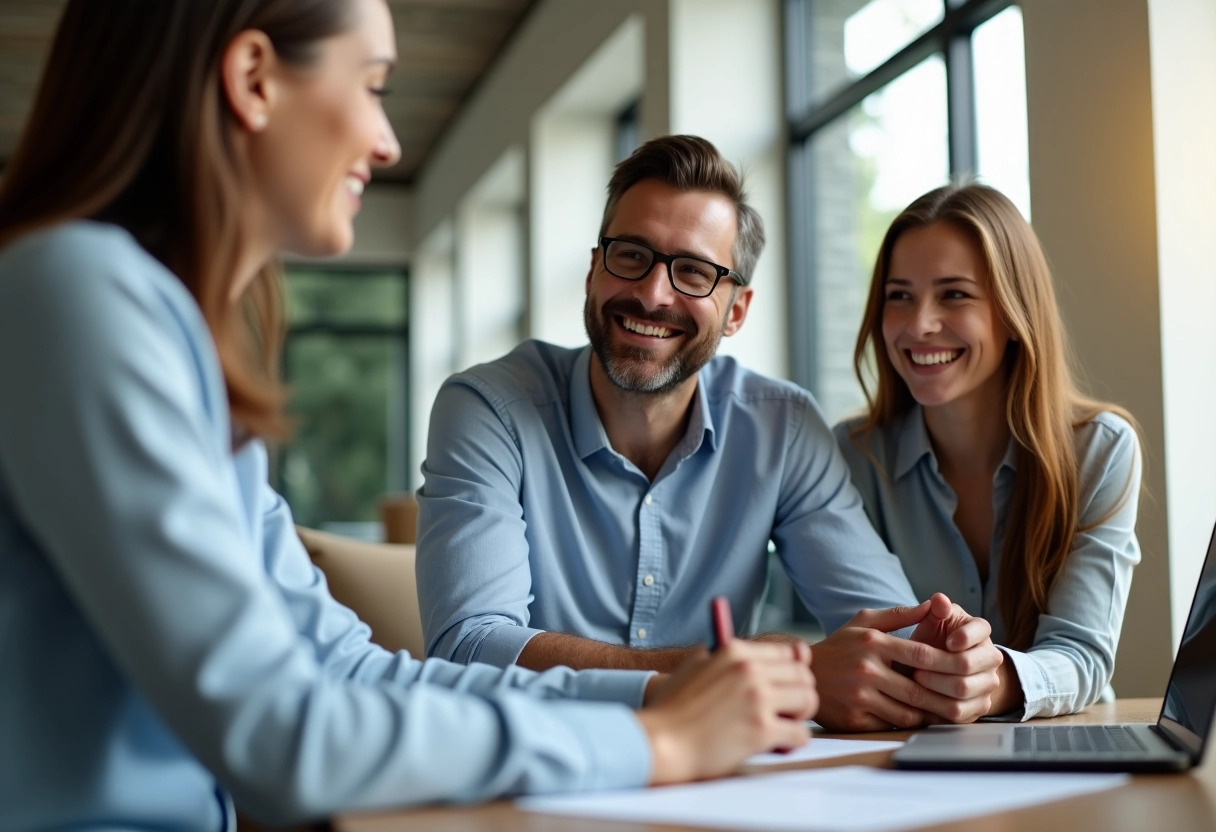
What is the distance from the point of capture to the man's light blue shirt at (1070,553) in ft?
5.33

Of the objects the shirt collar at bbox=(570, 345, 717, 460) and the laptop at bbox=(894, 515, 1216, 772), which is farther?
the shirt collar at bbox=(570, 345, 717, 460)

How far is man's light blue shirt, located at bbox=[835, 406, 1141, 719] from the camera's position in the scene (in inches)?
64.0

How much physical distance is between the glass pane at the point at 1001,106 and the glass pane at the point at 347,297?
6516mm

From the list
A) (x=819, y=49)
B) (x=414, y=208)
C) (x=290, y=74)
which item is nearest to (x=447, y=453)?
(x=290, y=74)

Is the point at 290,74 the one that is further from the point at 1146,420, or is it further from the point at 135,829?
the point at 1146,420

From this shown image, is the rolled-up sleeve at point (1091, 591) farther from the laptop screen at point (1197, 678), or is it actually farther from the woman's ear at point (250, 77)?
the woman's ear at point (250, 77)

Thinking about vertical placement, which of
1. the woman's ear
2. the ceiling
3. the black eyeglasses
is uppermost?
the ceiling

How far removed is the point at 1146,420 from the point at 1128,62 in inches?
24.9

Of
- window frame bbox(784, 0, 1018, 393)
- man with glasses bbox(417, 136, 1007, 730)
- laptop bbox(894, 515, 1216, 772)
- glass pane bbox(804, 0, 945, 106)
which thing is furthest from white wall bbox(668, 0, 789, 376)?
laptop bbox(894, 515, 1216, 772)

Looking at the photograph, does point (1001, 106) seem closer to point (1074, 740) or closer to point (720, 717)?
point (1074, 740)

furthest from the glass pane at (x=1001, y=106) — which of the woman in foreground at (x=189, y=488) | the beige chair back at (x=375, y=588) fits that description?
the woman in foreground at (x=189, y=488)

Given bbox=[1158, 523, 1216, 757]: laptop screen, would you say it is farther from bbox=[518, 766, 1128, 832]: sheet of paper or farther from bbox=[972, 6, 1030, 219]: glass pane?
bbox=[972, 6, 1030, 219]: glass pane

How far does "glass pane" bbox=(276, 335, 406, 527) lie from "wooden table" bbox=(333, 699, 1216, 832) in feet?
26.8

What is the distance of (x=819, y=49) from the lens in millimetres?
4113
